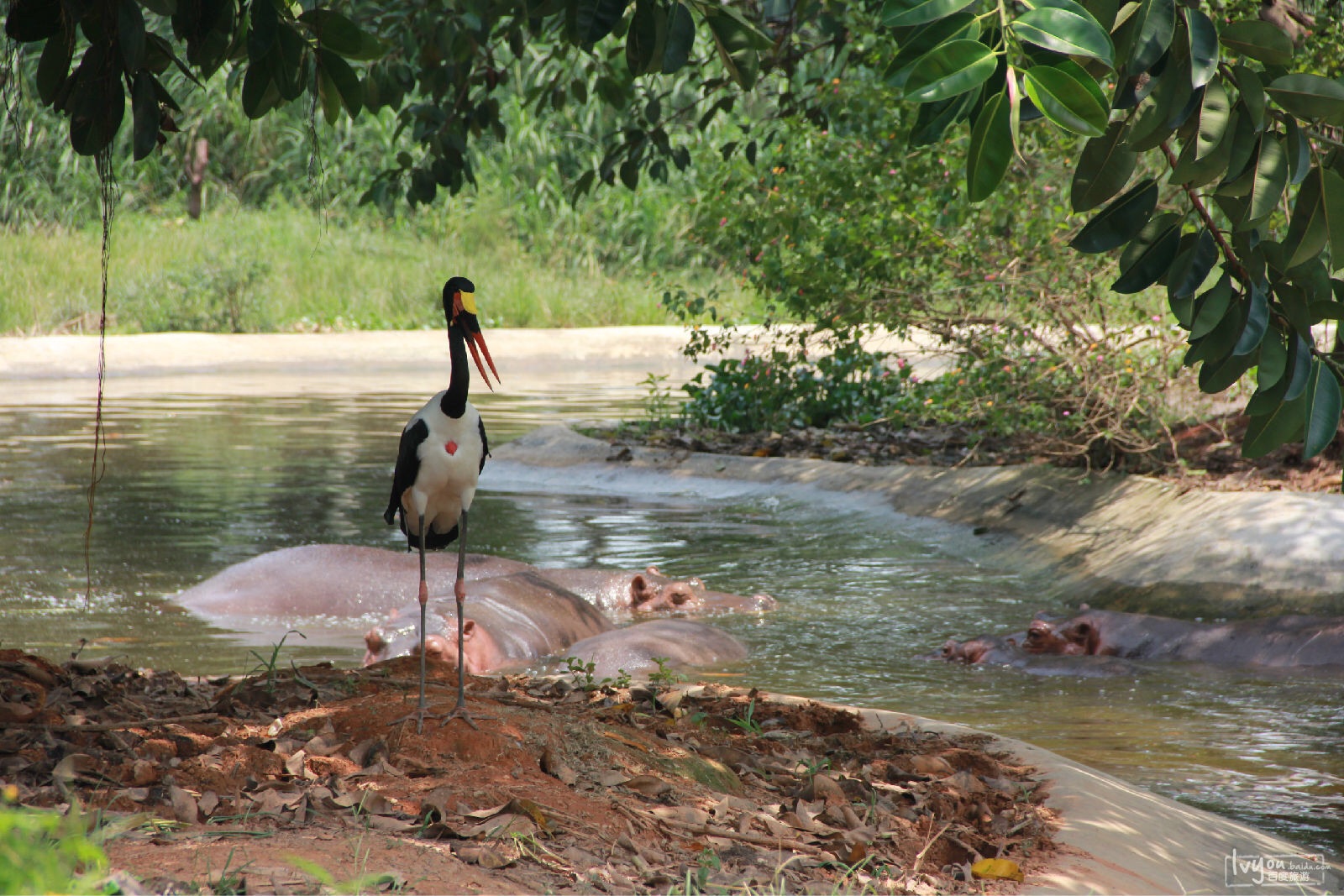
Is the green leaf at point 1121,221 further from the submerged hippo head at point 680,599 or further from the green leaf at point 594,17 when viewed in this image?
the submerged hippo head at point 680,599

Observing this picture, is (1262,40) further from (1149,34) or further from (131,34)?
(131,34)

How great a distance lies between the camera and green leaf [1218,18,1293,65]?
2941 mm

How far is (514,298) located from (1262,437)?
914 inches

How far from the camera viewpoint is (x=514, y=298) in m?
25.9

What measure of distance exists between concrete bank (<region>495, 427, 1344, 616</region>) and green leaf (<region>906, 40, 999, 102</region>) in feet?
17.7

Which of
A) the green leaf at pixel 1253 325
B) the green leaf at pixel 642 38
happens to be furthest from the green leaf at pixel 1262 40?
the green leaf at pixel 642 38

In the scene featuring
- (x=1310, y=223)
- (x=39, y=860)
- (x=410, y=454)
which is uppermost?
(x=1310, y=223)

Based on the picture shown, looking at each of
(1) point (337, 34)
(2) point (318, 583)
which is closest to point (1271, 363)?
(1) point (337, 34)

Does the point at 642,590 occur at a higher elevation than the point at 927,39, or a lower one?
lower

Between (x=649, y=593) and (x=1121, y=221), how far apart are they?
4.88 m

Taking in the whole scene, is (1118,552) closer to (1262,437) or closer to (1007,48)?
(1262,437)

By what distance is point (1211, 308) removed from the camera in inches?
127

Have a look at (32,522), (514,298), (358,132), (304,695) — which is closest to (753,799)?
(304,695)

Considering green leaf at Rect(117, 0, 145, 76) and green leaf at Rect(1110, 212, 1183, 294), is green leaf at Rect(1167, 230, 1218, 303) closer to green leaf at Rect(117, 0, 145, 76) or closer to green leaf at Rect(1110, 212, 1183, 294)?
green leaf at Rect(1110, 212, 1183, 294)
